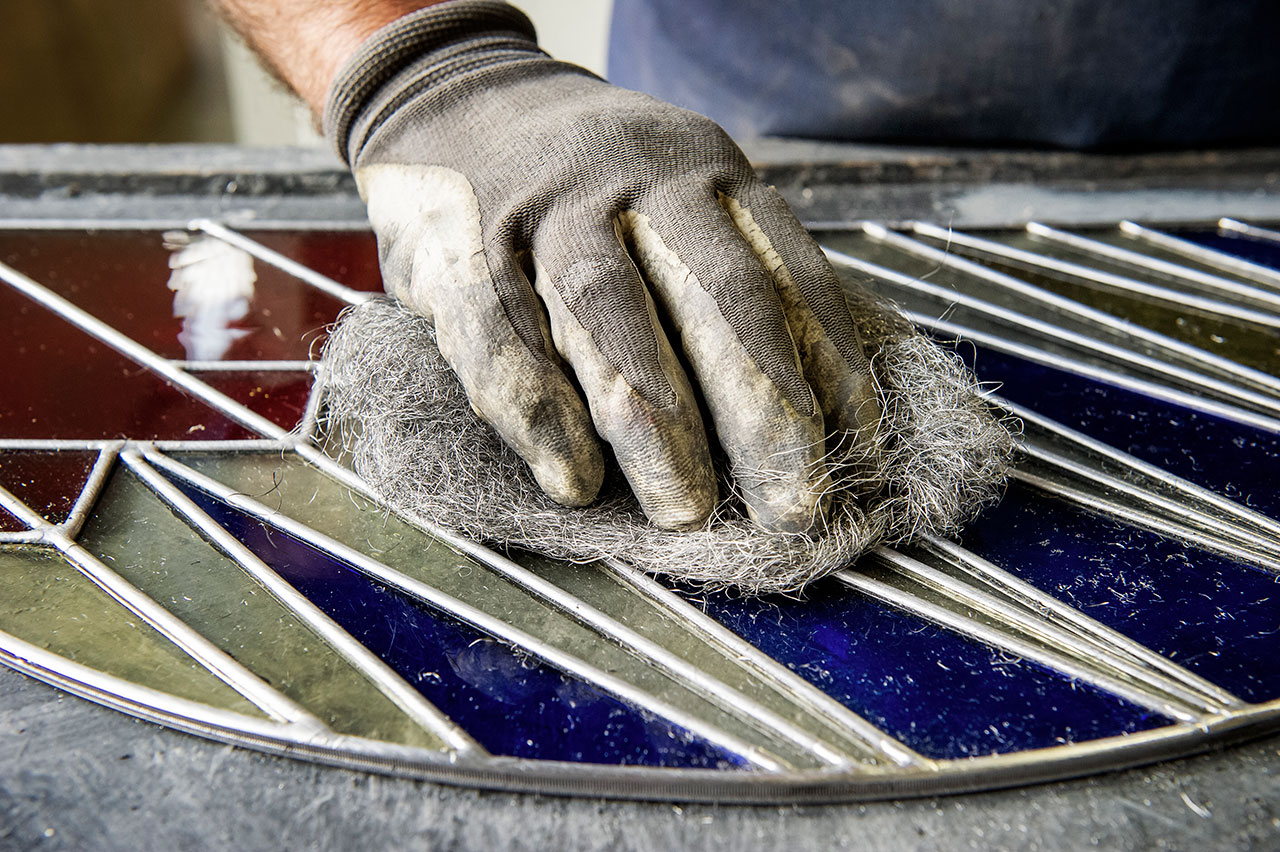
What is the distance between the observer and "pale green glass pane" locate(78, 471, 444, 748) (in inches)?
33.2

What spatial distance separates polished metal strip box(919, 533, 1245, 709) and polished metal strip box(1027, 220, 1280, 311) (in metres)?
0.89

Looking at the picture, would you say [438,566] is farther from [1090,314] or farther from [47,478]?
[1090,314]

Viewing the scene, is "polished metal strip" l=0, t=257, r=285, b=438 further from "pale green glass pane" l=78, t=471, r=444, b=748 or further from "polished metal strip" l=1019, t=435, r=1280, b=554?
"polished metal strip" l=1019, t=435, r=1280, b=554

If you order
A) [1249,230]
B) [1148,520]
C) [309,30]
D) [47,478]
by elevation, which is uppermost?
[309,30]

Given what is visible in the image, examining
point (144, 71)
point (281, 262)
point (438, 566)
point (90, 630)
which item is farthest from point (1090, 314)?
point (144, 71)

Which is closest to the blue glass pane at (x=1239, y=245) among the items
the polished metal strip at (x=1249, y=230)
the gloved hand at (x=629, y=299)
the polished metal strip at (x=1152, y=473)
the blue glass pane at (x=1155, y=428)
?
the polished metal strip at (x=1249, y=230)

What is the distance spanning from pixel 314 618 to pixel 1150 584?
89 centimetres

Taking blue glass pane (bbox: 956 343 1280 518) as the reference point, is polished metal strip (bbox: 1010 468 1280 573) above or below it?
below

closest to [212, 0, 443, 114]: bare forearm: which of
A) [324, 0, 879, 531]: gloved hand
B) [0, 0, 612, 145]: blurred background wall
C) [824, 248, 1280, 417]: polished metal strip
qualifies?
[324, 0, 879, 531]: gloved hand

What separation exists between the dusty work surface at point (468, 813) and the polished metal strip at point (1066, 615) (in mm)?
87

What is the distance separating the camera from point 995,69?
6.05ft

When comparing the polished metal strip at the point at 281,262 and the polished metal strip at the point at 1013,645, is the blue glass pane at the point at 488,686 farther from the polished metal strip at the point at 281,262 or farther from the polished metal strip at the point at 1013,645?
the polished metal strip at the point at 281,262

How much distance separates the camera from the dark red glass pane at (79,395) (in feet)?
3.94

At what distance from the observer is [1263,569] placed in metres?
1.04
